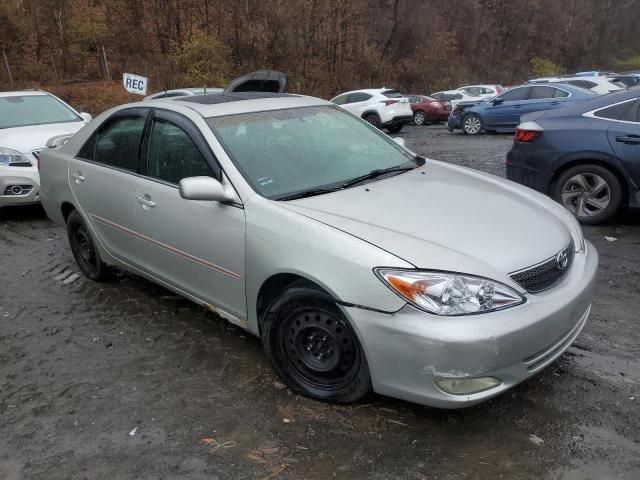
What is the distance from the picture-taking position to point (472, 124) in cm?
1686

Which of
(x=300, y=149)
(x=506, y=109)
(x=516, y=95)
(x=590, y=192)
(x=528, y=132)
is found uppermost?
(x=300, y=149)

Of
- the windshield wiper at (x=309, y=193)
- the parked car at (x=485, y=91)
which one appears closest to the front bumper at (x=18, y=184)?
the windshield wiper at (x=309, y=193)

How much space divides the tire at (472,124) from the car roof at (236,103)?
1354cm

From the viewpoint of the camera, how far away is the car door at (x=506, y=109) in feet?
51.8

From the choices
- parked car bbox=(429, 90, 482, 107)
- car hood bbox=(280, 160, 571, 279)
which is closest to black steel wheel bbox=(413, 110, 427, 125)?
parked car bbox=(429, 90, 482, 107)

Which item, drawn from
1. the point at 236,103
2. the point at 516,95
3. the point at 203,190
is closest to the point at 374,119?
the point at 516,95

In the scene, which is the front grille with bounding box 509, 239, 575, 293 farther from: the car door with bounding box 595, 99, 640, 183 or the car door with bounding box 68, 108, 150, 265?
the car door with bounding box 595, 99, 640, 183

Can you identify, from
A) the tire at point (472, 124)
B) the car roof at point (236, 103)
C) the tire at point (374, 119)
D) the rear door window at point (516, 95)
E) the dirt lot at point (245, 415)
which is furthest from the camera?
the tire at point (374, 119)

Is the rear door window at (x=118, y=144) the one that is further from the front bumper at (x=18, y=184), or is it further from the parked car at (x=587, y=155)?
the parked car at (x=587, y=155)

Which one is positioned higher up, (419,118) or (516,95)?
(516,95)

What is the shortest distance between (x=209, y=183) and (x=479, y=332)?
64.9 inches

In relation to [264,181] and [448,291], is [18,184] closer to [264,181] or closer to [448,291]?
[264,181]

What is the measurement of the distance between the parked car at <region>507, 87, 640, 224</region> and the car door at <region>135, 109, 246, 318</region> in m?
3.93

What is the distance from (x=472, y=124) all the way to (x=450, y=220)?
14880 millimetres
